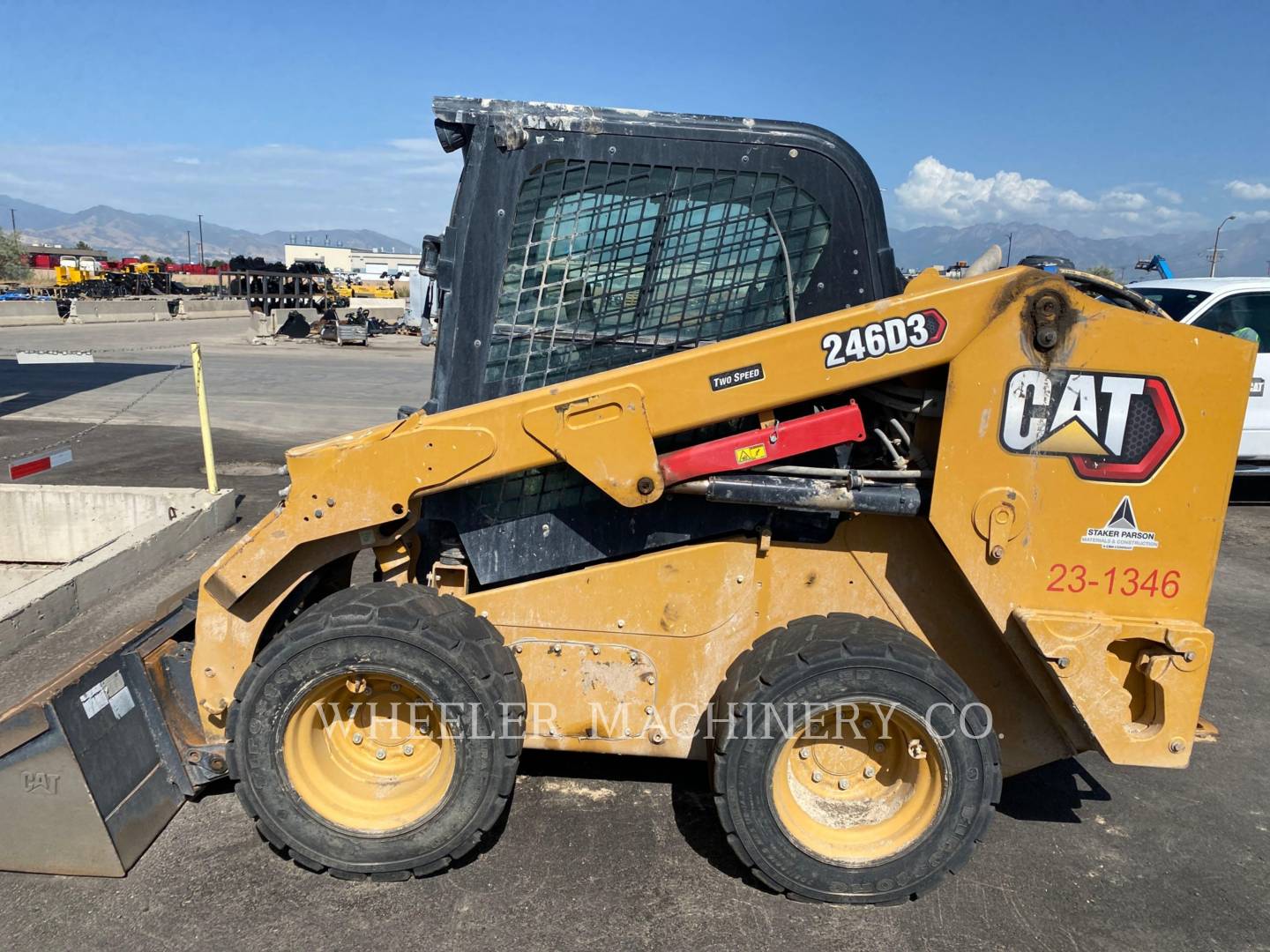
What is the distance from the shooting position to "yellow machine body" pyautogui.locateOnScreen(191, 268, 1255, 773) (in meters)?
2.87

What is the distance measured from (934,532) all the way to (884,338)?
77cm

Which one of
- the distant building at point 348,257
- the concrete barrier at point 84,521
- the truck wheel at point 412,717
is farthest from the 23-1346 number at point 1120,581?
the distant building at point 348,257

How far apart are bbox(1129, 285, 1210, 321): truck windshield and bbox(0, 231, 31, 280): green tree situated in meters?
65.1

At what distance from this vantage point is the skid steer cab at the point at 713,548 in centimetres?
292

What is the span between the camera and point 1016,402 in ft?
9.55

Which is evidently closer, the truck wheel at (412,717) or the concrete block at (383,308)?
the truck wheel at (412,717)

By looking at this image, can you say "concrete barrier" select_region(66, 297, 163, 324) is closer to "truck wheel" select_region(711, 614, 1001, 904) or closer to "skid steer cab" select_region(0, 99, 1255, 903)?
"skid steer cab" select_region(0, 99, 1255, 903)

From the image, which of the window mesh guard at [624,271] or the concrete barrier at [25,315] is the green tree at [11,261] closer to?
the concrete barrier at [25,315]

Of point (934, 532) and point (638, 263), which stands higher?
point (638, 263)

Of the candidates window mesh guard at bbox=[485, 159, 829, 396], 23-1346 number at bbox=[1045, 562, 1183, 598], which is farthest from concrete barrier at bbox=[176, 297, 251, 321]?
23-1346 number at bbox=[1045, 562, 1183, 598]

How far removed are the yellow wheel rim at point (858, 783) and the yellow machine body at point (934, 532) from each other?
40 cm

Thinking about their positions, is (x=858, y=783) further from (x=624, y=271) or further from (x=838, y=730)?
(x=624, y=271)

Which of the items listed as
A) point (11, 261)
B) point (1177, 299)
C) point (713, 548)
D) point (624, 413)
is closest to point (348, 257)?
point (11, 261)

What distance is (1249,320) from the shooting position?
859 centimetres
